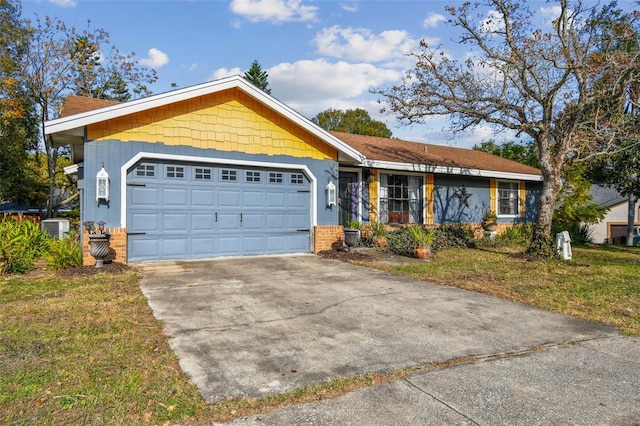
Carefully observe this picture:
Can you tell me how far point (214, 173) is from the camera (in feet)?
32.1

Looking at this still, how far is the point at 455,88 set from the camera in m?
11.3

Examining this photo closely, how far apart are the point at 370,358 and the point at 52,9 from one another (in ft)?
73.6

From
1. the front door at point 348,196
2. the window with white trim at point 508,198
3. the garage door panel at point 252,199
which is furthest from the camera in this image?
the window with white trim at point 508,198

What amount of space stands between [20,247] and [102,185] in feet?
6.57

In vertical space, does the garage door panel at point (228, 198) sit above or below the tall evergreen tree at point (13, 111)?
below

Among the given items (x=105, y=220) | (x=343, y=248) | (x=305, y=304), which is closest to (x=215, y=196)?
(x=105, y=220)

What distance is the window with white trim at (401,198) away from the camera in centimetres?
1358

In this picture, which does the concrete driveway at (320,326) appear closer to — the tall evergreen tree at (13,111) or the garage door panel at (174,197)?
the garage door panel at (174,197)

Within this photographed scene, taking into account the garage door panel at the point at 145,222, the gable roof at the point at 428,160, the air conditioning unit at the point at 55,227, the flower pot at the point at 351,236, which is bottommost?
the flower pot at the point at 351,236

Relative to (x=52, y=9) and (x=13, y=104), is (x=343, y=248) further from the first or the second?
(x=52, y=9)

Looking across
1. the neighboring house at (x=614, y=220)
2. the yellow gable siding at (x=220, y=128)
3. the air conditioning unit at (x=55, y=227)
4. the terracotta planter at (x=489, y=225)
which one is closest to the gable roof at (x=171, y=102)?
the yellow gable siding at (x=220, y=128)

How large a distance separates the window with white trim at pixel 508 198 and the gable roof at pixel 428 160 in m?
0.67

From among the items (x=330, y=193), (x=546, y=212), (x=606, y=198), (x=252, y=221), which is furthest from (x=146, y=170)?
(x=606, y=198)

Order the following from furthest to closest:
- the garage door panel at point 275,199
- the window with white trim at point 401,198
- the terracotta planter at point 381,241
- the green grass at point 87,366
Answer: the window with white trim at point 401,198 < the terracotta planter at point 381,241 < the garage door panel at point 275,199 < the green grass at point 87,366
